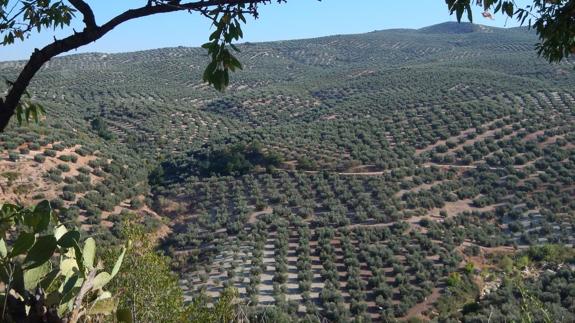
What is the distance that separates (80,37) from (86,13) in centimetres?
15

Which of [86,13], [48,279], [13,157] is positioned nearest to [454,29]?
[13,157]

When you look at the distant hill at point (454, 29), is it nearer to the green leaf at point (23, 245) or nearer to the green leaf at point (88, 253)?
the green leaf at point (88, 253)

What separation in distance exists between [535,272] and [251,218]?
11962mm

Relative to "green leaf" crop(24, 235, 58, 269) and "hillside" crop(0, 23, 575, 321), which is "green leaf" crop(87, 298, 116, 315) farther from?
"hillside" crop(0, 23, 575, 321)

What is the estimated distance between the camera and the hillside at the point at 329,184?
16.9m

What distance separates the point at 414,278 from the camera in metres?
16.3

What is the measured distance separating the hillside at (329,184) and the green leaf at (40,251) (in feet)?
31.1

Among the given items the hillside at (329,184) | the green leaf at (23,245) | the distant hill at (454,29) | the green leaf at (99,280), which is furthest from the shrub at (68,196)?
the distant hill at (454,29)

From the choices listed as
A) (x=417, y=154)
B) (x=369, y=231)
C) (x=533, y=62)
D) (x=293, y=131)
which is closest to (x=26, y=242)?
(x=369, y=231)

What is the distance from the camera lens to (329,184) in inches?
1022

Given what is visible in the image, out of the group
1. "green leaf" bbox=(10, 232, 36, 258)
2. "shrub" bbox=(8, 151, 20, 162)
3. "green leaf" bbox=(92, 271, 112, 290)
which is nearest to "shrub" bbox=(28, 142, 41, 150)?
"shrub" bbox=(8, 151, 20, 162)

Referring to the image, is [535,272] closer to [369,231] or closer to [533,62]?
[369,231]

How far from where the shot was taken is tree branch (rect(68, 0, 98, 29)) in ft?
9.20

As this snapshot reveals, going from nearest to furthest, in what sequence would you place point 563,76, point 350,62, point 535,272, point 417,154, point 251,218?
point 535,272, point 251,218, point 417,154, point 563,76, point 350,62
